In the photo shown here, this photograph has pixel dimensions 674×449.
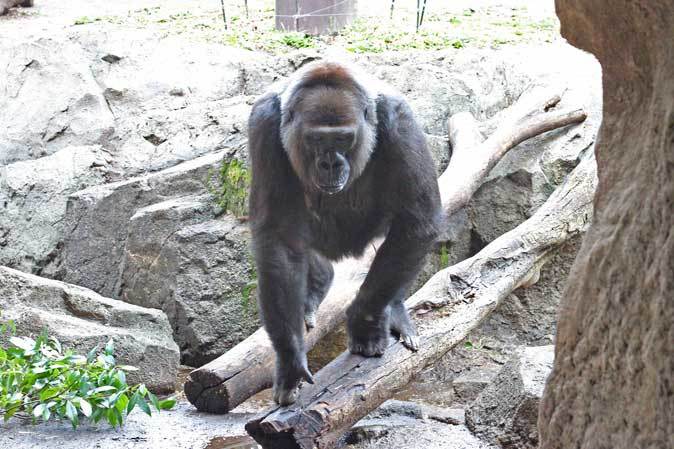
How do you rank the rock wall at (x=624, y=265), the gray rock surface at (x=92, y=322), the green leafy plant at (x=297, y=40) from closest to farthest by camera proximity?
the rock wall at (x=624, y=265), the gray rock surface at (x=92, y=322), the green leafy plant at (x=297, y=40)

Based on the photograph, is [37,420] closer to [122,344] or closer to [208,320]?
[122,344]

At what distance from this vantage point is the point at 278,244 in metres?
4.09

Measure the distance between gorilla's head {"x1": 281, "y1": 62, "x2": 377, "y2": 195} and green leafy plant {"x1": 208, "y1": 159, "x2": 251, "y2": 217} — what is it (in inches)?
77.9

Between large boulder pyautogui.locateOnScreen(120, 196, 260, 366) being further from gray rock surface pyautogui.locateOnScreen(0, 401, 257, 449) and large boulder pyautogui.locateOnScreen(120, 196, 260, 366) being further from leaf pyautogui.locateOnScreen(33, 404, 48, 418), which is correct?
leaf pyautogui.locateOnScreen(33, 404, 48, 418)

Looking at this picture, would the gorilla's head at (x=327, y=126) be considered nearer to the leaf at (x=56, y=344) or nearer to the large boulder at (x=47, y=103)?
the leaf at (x=56, y=344)

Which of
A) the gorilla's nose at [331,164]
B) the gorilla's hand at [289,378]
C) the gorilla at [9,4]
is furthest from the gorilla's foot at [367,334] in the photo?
the gorilla at [9,4]

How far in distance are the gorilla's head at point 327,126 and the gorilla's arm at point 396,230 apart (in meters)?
0.10

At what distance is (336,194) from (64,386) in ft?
5.41

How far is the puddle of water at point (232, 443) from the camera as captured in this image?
4.44 m

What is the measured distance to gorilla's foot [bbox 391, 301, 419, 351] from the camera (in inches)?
170

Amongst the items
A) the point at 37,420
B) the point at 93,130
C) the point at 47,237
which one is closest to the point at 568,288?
the point at 37,420

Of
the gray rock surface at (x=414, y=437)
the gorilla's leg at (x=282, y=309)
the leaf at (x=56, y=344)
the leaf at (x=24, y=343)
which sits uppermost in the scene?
the gorilla's leg at (x=282, y=309)

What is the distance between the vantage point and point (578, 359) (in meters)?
2.35

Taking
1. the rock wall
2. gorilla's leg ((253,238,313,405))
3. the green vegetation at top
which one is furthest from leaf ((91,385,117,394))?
the green vegetation at top
